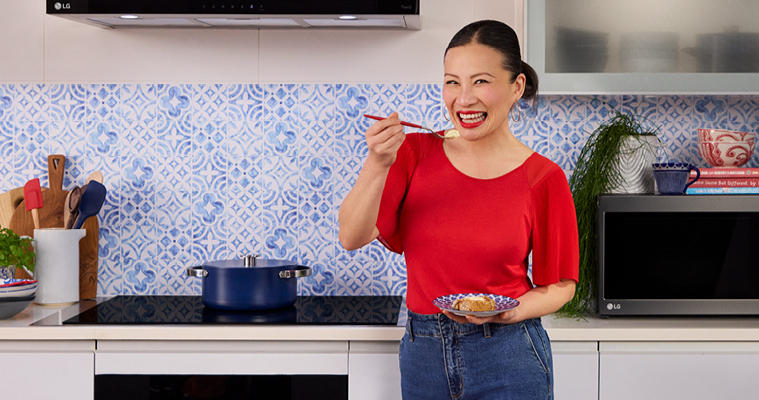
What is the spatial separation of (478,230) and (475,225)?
0.01 meters

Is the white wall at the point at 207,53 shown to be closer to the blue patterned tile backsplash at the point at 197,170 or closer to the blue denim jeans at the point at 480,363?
the blue patterned tile backsplash at the point at 197,170

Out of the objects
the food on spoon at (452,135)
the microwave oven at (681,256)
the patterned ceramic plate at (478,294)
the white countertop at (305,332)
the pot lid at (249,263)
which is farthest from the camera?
the pot lid at (249,263)

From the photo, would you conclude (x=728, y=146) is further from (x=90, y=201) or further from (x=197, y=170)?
(x=90, y=201)

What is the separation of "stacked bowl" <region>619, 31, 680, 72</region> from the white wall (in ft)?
1.85

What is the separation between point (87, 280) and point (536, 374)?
1526 mm

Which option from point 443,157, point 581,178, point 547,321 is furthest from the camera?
point 581,178

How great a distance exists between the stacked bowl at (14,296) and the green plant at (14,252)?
0.25 ft

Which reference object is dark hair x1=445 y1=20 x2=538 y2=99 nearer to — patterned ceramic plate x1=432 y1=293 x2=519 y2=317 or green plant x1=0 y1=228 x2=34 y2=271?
patterned ceramic plate x1=432 y1=293 x2=519 y2=317

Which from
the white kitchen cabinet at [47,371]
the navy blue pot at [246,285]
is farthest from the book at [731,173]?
the white kitchen cabinet at [47,371]

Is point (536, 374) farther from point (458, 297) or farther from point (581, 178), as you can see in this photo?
point (581, 178)

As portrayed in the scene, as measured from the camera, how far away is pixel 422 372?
4.01ft

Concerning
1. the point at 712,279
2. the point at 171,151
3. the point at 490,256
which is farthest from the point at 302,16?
the point at 712,279

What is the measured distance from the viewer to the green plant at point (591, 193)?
1.80 meters

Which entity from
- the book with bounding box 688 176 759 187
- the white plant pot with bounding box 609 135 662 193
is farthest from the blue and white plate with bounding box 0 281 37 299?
the book with bounding box 688 176 759 187
